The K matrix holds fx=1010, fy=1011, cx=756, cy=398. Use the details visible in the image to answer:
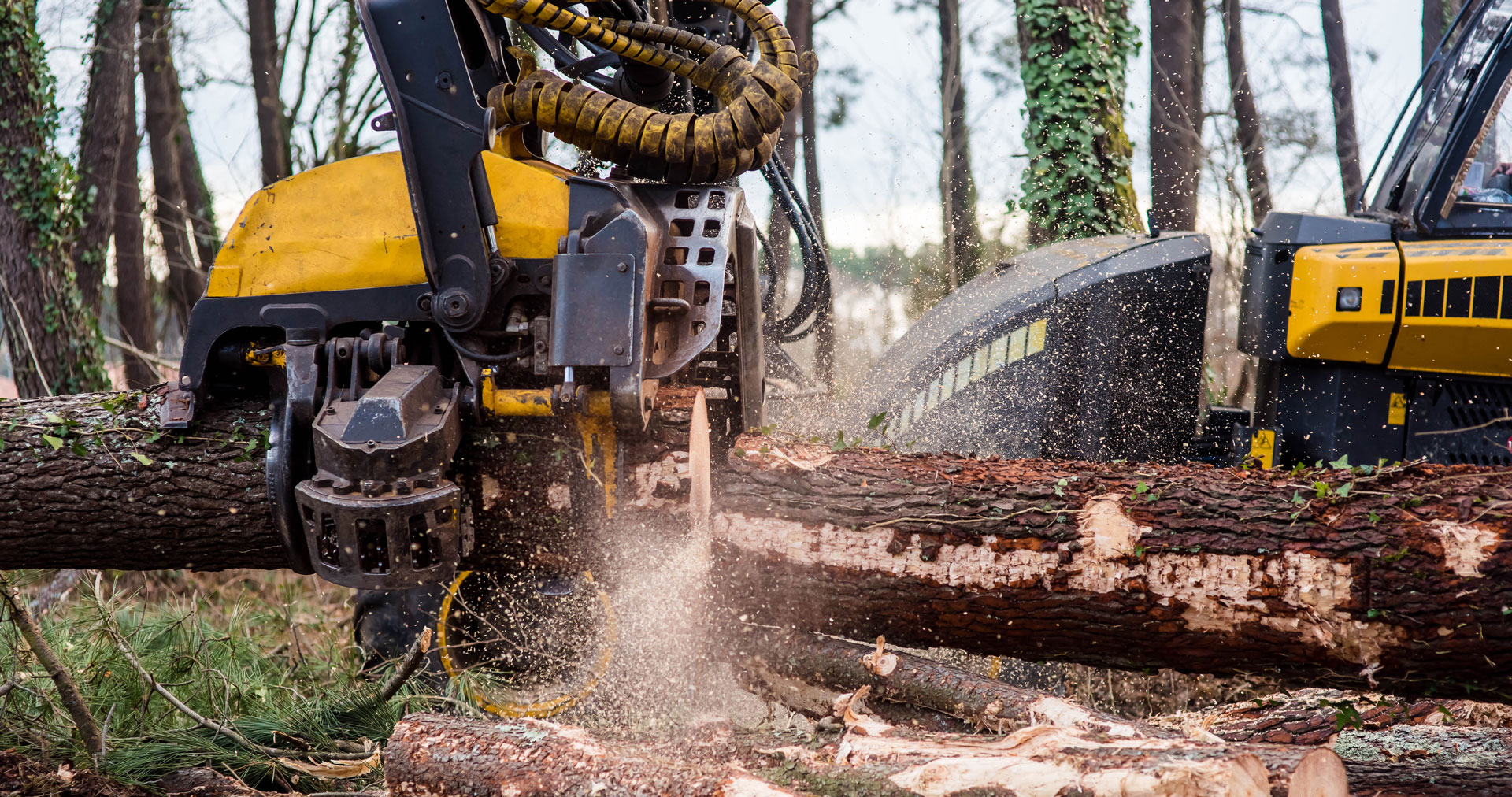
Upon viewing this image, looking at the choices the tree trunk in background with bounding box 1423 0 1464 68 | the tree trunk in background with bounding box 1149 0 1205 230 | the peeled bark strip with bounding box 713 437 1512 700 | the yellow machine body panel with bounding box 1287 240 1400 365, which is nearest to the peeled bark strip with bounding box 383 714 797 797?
the peeled bark strip with bounding box 713 437 1512 700

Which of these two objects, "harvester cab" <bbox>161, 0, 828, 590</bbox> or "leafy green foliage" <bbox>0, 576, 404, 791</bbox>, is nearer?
"harvester cab" <bbox>161, 0, 828, 590</bbox>

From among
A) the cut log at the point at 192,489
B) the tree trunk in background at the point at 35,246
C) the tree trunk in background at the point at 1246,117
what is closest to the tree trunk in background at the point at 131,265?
the tree trunk in background at the point at 35,246

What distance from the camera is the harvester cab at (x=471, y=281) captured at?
8.24ft

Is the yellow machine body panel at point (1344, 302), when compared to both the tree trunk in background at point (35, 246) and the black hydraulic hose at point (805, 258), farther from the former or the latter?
the tree trunk in background at point (35, 246)

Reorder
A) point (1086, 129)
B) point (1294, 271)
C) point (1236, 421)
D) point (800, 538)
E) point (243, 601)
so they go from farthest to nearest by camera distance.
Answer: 1. point (1086, 129)
2. point (243, 601)
3. point (1236, 421)
4. point (1294, 271)
5. point (800, 538)

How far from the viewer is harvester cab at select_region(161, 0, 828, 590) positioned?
2512 mm

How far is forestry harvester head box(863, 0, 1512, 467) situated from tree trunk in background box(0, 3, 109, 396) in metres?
5.08

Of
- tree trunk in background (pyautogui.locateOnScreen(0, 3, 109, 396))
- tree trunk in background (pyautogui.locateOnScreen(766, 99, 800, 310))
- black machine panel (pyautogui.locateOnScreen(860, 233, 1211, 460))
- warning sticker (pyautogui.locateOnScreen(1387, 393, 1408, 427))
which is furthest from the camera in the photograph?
tree trunk in background (pyautogui.locateOnScreen(766, 99, 800, 310))

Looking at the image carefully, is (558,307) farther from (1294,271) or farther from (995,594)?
(1294,271)

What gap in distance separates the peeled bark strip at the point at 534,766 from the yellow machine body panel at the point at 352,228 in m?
1.23

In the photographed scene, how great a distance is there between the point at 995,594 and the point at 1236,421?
7.33ft

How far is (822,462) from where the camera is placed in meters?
2.97

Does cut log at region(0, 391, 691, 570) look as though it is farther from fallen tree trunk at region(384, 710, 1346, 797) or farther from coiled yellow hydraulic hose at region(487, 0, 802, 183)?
coiled yellow hydraulic hose at region(487, 0, 802, 183)

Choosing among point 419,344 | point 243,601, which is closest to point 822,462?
point 419,344
